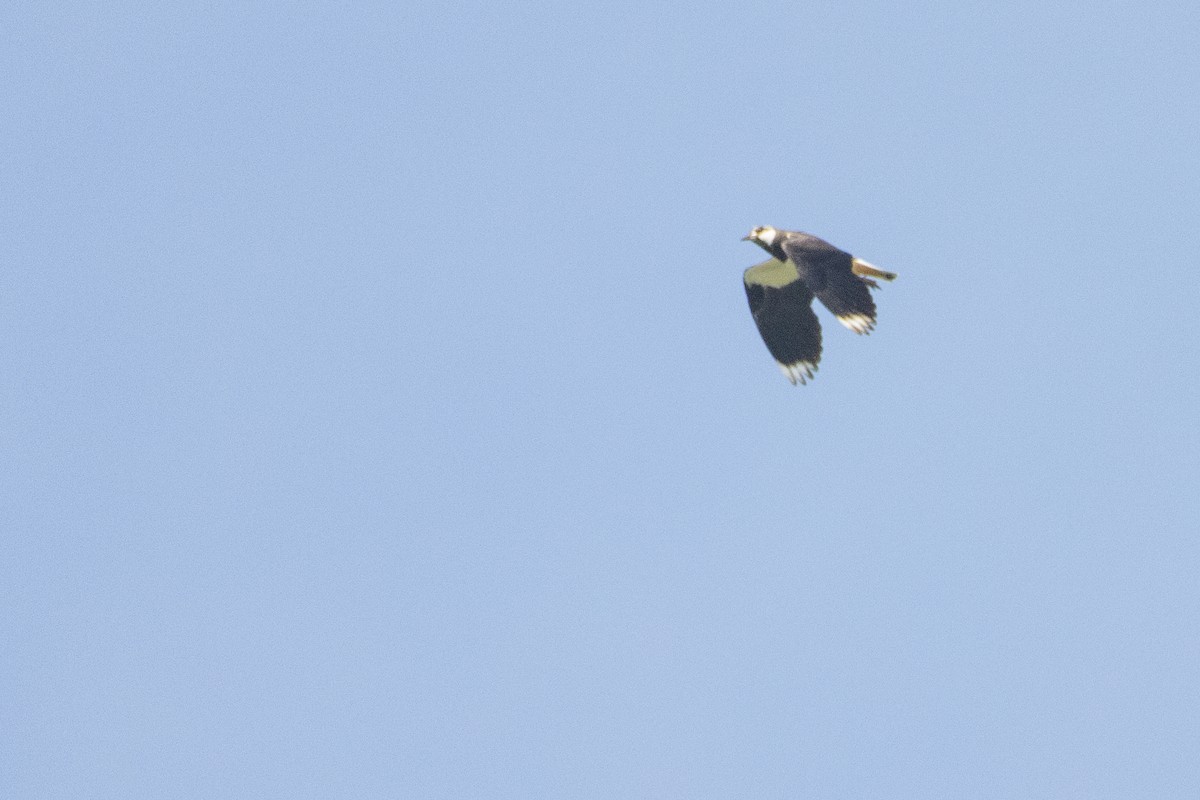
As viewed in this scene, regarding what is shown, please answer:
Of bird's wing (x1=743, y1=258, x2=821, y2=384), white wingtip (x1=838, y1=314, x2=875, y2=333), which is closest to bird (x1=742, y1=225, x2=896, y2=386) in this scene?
bird's wing (x1=743, y1=258, x2=821, y2=384)

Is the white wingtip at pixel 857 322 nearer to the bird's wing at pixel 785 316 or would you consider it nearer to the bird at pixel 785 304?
the bird at pixel 785 304

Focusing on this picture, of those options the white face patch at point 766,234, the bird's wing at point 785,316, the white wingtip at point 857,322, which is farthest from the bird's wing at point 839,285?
the bird's wing at point 785,316

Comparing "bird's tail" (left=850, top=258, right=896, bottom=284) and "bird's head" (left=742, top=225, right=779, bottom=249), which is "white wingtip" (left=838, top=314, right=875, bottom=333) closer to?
"bird's tail" (left=850, top=258, right=896, bottom=284)

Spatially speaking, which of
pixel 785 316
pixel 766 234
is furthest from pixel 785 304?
pixel 766 234

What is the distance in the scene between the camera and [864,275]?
2156cm

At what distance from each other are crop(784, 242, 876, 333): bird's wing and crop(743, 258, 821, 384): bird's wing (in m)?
1.54

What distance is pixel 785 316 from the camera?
23.2 meters

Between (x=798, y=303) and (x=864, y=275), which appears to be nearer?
(x=864, y=275)

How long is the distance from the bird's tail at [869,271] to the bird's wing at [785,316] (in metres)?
1.36

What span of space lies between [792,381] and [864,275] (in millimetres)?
1976

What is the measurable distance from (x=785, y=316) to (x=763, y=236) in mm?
1032

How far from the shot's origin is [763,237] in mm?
22812

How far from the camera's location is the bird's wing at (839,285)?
20.7 m

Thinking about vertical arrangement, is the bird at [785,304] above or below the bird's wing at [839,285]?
above
